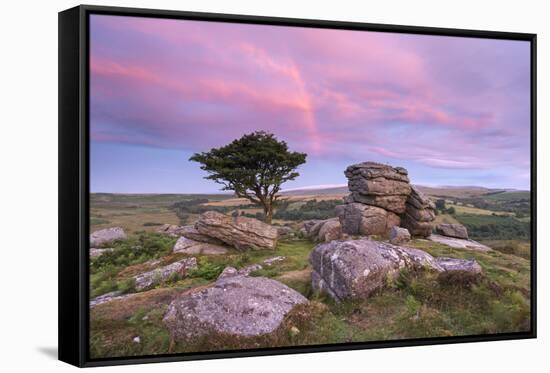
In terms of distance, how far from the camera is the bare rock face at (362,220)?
13.1 metres

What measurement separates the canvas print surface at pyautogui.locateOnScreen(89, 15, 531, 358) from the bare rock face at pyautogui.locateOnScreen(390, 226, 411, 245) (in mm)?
59

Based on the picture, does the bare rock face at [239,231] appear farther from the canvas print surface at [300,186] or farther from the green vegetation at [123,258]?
the green vegetation at [123,258]

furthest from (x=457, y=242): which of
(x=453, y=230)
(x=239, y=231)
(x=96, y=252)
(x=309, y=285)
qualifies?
(x=96, y=252)

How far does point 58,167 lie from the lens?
445 inches

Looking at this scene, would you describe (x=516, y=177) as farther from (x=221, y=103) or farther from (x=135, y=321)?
(x=135, y=321)

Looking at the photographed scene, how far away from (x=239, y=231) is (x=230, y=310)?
1708 mm

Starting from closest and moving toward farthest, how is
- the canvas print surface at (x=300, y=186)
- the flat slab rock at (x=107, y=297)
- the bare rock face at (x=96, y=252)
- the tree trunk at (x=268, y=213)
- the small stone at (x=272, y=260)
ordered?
the flat slab rock at (x=107, y=297), the bare rock face at (x=96, y=252), the canvas print surface at (x=300, y=186), the small stone at (x=272, y=260), the tree trunk at (x=268, y=213)

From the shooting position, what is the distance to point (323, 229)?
12797 mm

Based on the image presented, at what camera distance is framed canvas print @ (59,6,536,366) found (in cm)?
1109

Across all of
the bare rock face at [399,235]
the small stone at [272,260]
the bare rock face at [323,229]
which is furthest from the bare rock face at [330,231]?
the bare rock face at [399,235]

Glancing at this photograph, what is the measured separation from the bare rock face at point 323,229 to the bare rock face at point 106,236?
3.15 metres

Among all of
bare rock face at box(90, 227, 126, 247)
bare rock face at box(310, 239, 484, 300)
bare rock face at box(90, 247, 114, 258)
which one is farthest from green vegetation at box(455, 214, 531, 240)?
bare rock face at box(90, 247, 114, 258)

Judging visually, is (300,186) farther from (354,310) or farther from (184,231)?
(354,310)

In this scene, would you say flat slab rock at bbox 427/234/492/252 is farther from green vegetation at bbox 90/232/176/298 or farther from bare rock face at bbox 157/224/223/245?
green vegetation at bbox 90/232/176/298
